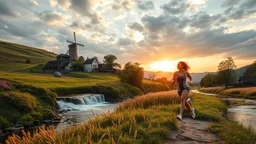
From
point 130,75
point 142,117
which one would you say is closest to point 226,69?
point 130,75

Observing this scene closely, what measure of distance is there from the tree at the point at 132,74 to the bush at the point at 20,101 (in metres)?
47.7

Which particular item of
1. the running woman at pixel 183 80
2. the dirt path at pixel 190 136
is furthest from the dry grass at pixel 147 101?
the dirt path at pixel 190 136

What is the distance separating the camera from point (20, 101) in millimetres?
26328

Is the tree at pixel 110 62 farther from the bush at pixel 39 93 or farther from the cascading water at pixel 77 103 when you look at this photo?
the bush at pixel 39 93

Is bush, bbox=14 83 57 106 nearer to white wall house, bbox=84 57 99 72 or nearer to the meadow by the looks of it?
the meadow

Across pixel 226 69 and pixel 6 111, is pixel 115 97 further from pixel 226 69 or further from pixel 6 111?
pixel 226 69

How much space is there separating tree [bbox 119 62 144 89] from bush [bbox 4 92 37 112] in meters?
47.7

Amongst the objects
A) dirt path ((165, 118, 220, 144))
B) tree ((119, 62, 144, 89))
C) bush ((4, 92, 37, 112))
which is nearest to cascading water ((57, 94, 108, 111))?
bush ((4, 92, 37, 112))

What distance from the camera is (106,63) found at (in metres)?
132

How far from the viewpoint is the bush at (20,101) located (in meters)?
25.8

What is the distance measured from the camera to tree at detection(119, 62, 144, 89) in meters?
74.0

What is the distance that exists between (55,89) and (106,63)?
84003mm

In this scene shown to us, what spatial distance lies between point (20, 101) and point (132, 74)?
49.7m

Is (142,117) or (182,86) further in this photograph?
(182,86)
